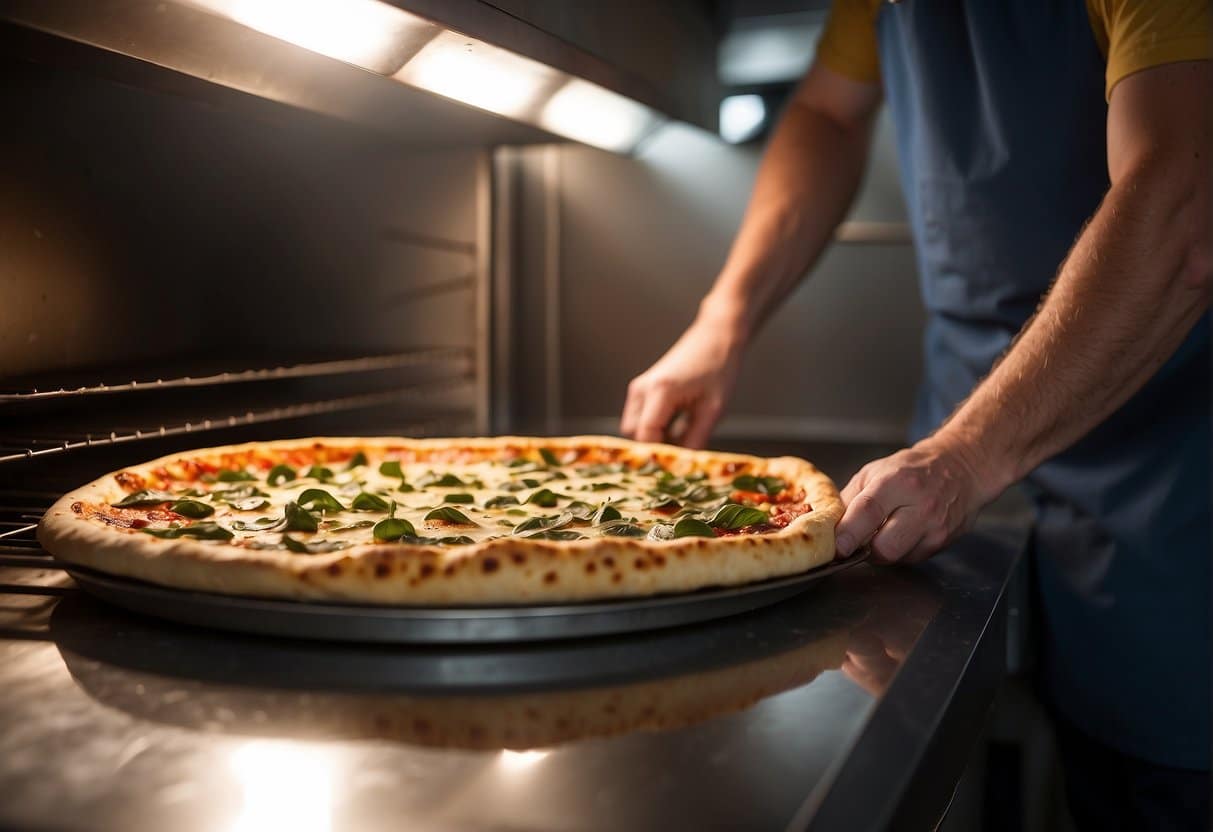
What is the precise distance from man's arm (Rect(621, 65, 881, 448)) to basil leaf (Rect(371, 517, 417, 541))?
726mm

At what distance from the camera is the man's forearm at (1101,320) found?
3.97 feet

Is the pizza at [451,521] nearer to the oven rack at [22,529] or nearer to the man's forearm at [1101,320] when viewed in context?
the oven rack at [22,529]

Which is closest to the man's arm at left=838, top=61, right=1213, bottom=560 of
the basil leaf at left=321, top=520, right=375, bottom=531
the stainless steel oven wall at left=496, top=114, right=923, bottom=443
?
the basil leaf at left=321, top=520, right=375, bottom=531

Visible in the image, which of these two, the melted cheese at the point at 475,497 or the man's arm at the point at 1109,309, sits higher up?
the man's arm at the point at 1109,309

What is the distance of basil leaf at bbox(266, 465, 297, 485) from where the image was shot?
1.45 m

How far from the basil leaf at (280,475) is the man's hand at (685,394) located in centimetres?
→ 54

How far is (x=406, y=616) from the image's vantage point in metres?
0.88

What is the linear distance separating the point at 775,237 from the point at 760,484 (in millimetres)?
640

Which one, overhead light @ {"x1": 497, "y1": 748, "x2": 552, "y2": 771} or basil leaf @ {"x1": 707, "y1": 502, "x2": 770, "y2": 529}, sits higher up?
basil leaf @ {"x1": 707, "y1": 502, "x2": 770, "y2": 529}

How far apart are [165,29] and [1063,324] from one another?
1.05 metres

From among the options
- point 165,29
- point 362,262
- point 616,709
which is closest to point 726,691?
point 616,709

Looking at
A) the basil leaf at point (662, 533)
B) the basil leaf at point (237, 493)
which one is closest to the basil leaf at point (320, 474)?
the basil leaf at point (237, 493)

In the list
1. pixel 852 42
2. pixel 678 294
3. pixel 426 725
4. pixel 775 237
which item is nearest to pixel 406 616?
pixel 426 725

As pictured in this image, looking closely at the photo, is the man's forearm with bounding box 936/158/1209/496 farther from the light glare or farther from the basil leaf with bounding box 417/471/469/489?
the light glare
